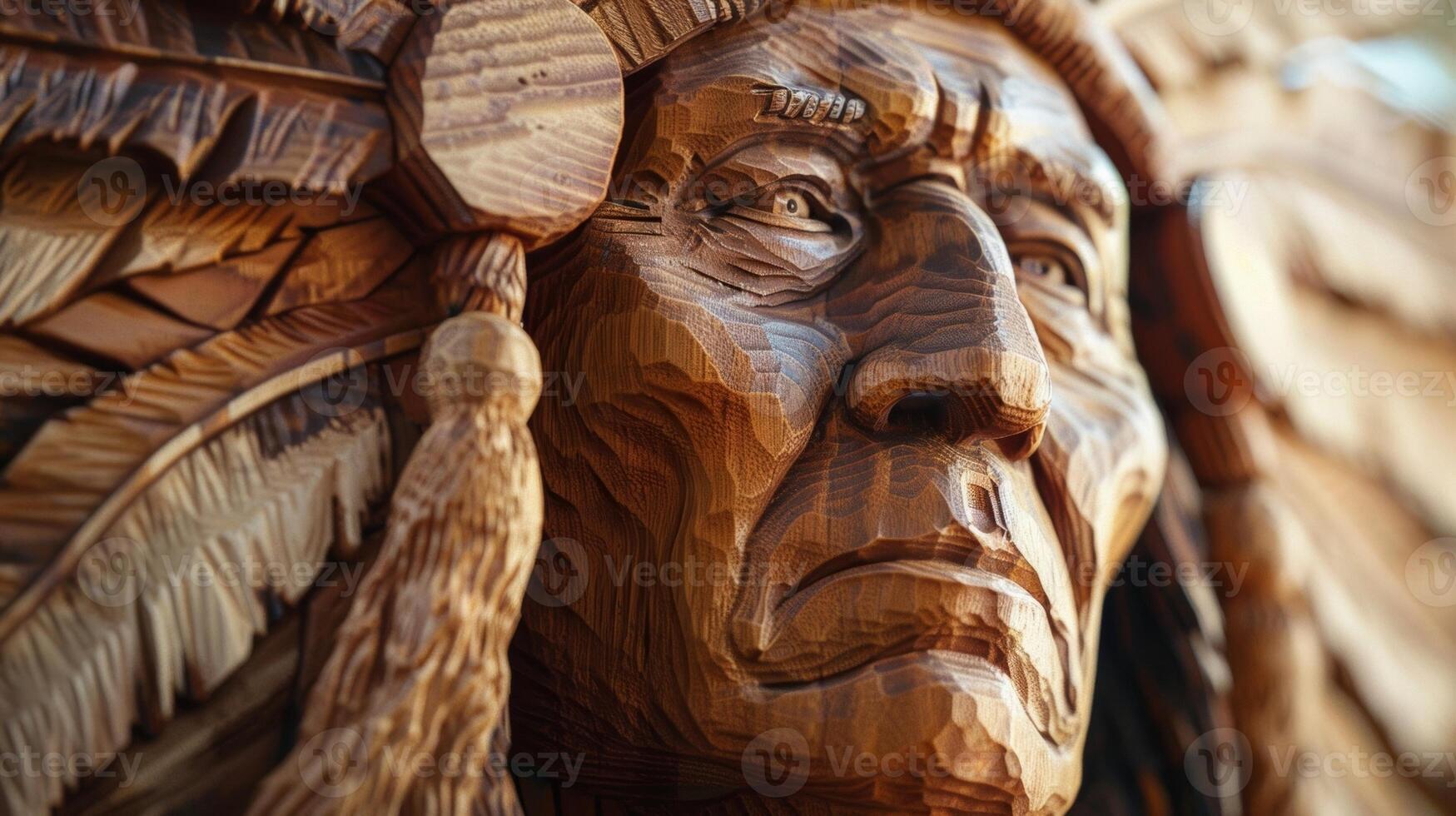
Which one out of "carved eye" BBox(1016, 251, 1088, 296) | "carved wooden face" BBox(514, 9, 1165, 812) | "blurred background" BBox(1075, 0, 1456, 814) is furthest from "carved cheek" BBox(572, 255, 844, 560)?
"blurred background" BBox(1075, 0, 1456, 814)

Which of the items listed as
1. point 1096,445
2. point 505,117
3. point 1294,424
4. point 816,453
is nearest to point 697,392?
point 816,453

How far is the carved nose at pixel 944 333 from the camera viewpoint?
28.4 inches

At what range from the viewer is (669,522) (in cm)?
75

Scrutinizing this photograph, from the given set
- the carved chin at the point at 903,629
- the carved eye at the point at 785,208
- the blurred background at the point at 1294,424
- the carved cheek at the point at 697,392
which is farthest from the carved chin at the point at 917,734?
the blurred background at the point at 1294,424

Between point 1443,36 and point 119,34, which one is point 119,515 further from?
point 1443,36

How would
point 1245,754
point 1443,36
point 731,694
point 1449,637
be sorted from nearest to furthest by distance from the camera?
point 731,694 < point 1245,754 < point 1449,637 < point 1443,36

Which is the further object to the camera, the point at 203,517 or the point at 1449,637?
the point at 1449,637

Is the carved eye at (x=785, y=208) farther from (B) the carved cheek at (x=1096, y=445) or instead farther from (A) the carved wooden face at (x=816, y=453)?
(B) the carved cheek at (x=1096, y=445)

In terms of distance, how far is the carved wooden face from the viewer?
70 centimetres

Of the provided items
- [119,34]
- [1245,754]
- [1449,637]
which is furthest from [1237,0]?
[119,34]

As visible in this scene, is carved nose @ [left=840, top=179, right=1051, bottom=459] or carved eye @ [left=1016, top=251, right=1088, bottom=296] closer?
carved nose @ [left=840, top=179, right=1051, bottom=459]

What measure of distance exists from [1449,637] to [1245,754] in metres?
0.44

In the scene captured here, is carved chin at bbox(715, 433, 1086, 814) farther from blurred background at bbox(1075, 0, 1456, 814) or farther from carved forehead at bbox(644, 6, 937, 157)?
blurred background at bbox(1075, 0, 1456, 814)

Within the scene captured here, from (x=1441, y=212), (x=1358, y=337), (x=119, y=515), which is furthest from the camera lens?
(x=1441, y=212)
